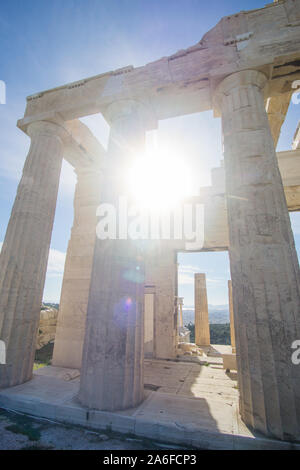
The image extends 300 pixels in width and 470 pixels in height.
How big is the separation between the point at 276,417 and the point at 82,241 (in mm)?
8284

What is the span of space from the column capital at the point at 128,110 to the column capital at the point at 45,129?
214 cm

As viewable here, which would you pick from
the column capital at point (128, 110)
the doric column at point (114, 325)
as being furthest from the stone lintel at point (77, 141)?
the doric column at point (114, 325)

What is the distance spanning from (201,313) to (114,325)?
16.2 m

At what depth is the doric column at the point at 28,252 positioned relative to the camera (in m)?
6.25

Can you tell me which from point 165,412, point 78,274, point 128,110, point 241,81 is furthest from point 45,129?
point 165,412

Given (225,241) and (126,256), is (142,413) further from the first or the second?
(225,241)

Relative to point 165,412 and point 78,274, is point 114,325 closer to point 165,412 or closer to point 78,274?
point 165,412

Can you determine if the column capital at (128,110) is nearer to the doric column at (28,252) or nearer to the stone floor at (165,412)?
the doric column at (28,252)

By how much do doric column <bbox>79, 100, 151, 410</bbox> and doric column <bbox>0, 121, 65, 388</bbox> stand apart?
254 centimetres

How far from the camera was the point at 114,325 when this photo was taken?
4980mm

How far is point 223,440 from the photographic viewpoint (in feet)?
12.3

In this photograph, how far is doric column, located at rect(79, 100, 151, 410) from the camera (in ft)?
15.5

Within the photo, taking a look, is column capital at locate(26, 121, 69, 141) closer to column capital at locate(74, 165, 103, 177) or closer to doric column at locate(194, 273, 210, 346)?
column capital at locate(74, 165, 103, 177)
